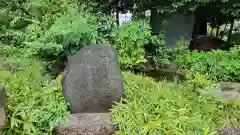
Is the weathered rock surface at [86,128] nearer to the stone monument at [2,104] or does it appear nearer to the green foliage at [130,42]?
the stone monument at [2,104]

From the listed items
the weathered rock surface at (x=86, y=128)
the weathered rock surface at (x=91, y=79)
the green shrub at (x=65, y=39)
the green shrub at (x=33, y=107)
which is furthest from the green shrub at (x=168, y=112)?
the green shrub at (x=65, y=39)

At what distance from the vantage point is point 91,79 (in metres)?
3.38

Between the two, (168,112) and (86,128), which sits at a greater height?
(168,112)

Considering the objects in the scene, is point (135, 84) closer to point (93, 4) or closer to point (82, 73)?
point (82, 73)

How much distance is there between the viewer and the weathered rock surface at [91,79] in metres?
3.37

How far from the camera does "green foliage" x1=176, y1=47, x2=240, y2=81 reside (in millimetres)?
4742

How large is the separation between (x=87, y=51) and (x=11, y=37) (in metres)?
4.53

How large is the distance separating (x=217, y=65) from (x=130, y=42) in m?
1.84

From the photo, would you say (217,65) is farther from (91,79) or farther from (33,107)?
(33,107)

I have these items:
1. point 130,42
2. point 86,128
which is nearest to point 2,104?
point 86,128

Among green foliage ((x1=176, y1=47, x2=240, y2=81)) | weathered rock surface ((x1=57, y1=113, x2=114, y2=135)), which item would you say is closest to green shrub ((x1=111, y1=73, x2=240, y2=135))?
weathered rock surface ((x1=57, y1=113, x2=114, y2=135))

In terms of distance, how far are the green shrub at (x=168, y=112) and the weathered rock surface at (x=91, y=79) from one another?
26 cm

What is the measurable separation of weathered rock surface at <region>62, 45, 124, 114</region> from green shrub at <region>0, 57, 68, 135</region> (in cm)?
21

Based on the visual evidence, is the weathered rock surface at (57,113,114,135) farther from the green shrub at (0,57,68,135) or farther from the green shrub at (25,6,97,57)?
the green shrub at (25,6,97,57)
